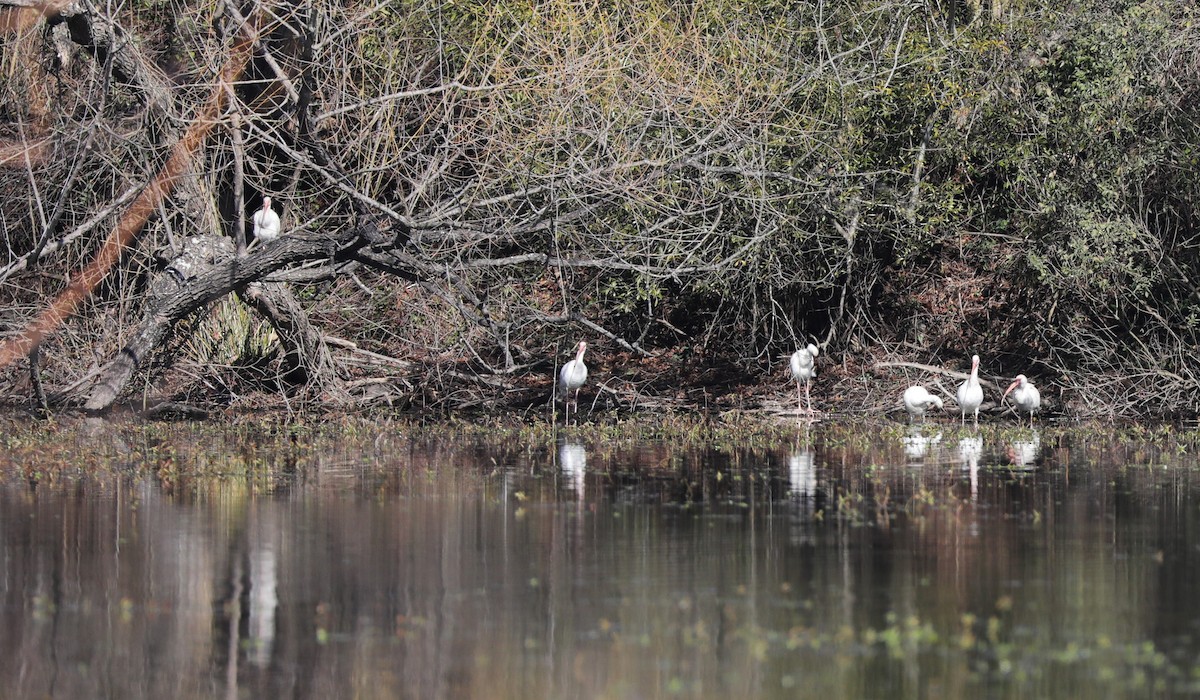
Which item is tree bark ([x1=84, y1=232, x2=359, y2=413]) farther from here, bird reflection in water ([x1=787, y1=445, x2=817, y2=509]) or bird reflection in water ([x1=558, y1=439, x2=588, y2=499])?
bird reflection in water ([x1=787, y1=445, x2=817, y2=509])

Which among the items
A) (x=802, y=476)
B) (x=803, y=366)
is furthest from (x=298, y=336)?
(x=802, y=476)

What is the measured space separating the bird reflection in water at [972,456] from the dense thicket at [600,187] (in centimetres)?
300

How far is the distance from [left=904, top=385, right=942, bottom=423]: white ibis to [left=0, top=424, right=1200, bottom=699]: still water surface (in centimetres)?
376

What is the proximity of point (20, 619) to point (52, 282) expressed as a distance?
12.0m

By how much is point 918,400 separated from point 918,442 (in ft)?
6.83

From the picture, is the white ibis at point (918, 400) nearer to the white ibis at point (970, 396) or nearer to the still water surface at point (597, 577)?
the white ibis at point (970, 396)

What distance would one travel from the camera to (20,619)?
823 cm

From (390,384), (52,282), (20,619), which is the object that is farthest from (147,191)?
(20,619)

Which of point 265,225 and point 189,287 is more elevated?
point 265,225

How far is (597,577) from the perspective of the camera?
30.4 feet

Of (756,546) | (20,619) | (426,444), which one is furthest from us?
(426,444)

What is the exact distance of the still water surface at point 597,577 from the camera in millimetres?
7223

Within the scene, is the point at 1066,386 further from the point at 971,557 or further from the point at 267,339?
the point at 971,557

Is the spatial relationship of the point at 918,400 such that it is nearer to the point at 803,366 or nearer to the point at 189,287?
the point at 803,366
